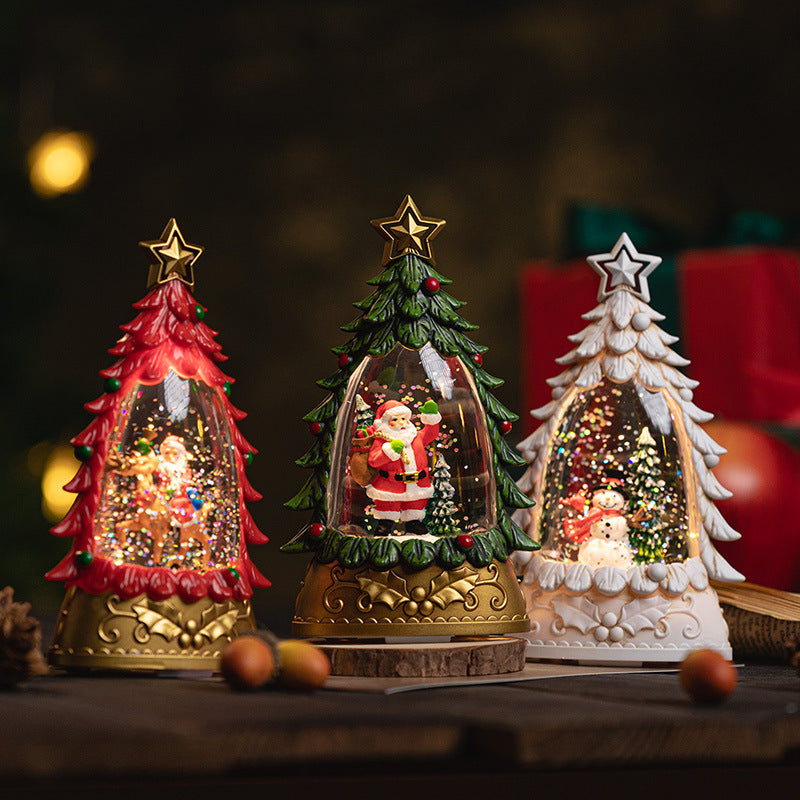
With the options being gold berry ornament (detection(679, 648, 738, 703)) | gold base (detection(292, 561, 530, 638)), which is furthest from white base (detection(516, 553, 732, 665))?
gold berry ornament (detection(679, 648, 738, 703))

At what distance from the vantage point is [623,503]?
175 cm

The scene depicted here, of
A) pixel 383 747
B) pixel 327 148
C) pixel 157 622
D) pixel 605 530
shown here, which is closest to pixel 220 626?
pixel 157 622

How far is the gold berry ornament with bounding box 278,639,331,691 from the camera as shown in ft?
4.25

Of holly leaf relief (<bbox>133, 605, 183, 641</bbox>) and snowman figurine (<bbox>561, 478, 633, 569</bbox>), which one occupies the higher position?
snowman figurine (<bbox>561, 478, 633, 569</bbox>)

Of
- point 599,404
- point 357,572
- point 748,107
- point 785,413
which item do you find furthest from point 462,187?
point 357,572

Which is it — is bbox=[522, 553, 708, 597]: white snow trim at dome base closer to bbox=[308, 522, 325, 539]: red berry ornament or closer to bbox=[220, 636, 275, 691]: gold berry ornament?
bbox=[308, 522, 325, 539]: red berry ornament

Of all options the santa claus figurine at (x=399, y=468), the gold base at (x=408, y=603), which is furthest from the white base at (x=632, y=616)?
the santa claus figurine at (x=399, y=468)

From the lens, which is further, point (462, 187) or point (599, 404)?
point (462, 187)

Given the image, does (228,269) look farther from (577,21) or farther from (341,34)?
(577,21)

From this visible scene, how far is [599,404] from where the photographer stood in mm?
1795

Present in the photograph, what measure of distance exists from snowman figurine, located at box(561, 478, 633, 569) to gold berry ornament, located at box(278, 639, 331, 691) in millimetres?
592

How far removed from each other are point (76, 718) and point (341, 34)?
3.55 meters

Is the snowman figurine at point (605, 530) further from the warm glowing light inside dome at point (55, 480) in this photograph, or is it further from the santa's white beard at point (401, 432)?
the warm glowing light inside dome at point (55, 480)

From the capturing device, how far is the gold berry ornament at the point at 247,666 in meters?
1.30
